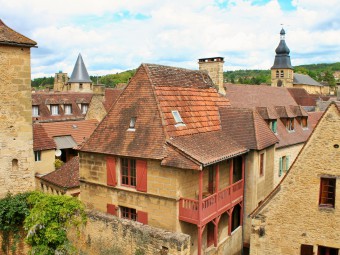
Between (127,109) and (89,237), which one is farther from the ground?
(127,109)

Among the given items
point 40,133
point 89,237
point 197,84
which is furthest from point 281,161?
point 40,133

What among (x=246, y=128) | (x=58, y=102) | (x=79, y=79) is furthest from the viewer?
(x=79, y=79)

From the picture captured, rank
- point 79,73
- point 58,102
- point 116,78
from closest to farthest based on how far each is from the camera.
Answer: point 58,102 < point 79,73 < point 116,78

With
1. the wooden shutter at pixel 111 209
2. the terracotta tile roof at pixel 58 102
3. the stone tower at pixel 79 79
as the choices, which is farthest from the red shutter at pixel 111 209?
the stone tower at pixel 79 79

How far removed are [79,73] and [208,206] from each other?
63.3 meters

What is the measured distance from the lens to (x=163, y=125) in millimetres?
15273

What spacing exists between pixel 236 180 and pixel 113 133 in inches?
285

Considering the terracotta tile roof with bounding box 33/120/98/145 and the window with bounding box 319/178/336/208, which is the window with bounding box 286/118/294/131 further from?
the terracotta tile roof with bounding box 33/120/98/145

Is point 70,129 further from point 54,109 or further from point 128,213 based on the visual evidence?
point 128,213

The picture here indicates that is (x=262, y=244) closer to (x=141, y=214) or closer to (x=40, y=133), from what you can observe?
(x=141, y=214)

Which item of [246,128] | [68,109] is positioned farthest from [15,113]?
[68,109]

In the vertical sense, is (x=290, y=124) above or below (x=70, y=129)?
above

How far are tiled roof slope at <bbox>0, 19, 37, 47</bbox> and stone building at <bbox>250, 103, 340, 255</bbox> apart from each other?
41.2 ft

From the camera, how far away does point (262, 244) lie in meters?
12.8
